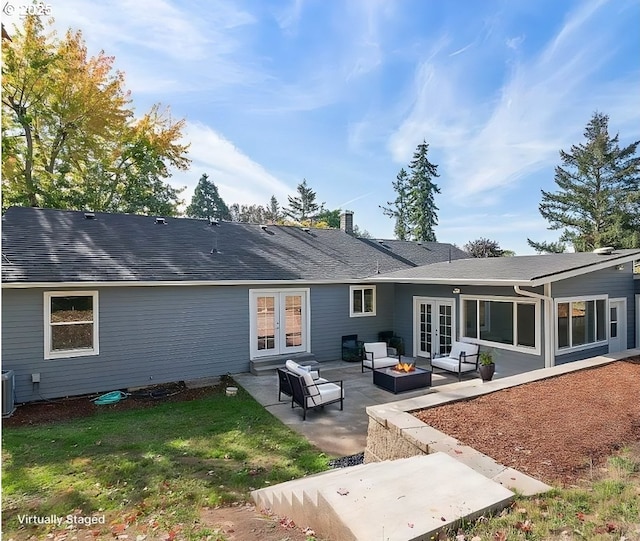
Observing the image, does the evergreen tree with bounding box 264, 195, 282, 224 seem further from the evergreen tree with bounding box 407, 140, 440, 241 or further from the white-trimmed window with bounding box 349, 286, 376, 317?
the white-trimmed window with bounding box 349, 286, 376, 317

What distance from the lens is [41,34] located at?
15.4 meters

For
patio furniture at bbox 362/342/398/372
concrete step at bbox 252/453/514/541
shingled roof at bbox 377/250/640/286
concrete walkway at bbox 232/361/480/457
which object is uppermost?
shingled roof at bbox 377/250/640/286

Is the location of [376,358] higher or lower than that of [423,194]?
lower

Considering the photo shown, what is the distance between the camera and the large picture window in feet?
29.0

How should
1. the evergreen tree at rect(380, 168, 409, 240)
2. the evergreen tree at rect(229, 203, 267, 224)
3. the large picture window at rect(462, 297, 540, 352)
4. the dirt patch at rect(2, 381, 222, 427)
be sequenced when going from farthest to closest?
the evergreen tree at rect(229, 203, 267, 224) → the evergreen tree at rect(380, 168, 409, 240) → the large picture window at rect(462, 297, 540, 352) → the dirt patch at rect(2, 381, 222, 427)

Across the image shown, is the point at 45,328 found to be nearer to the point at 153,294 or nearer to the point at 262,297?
the point at 153,294

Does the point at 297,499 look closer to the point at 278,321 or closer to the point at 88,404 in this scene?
the point at 88,404

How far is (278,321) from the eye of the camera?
34.8 ft

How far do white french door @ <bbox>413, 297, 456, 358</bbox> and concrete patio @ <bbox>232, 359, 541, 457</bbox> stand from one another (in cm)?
59

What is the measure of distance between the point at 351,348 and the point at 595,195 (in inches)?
1039

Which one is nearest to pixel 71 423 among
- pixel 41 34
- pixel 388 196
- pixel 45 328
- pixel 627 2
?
pixel 45 328

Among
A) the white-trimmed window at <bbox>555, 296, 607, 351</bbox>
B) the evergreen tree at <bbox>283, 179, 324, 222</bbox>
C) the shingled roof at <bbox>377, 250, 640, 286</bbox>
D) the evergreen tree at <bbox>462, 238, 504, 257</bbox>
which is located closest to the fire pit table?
the shingled roof at <bbox>377, 250, 640, 286</bbox>

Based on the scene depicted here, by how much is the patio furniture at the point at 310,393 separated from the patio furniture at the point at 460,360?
3349 millimetres

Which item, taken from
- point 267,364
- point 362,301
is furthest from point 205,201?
point 267,364
